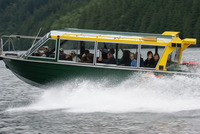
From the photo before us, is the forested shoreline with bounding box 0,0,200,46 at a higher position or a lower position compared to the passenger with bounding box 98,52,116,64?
higher

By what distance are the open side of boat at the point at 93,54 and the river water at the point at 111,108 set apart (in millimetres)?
367

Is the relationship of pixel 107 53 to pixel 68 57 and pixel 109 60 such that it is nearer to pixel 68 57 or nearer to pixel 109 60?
pixel 109 60

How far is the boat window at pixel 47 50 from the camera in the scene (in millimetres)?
16922

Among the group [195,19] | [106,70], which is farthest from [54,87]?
[195,19]

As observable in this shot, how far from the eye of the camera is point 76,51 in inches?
665

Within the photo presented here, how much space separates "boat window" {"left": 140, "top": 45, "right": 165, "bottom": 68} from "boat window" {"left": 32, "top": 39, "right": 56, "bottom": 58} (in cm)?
310

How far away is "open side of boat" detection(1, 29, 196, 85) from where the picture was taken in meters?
16.4

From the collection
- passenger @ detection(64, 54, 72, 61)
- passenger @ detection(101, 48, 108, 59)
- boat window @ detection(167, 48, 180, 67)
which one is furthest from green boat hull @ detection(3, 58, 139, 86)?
boat window @ detection(167, 48, 180, 67)

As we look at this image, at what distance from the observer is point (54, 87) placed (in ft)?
56.4

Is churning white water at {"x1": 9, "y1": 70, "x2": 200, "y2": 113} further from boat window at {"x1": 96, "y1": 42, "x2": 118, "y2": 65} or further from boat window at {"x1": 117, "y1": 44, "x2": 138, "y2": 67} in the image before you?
boat window at {"x1": 96, "y1": 42, "x2": 118, "y2": 65}

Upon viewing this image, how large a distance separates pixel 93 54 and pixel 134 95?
1979 millimetres

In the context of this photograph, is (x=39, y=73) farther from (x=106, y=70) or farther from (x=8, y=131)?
(x=8, y=131)

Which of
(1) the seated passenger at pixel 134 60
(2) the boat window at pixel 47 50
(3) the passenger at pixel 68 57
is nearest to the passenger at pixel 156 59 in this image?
(1) the seated passenger at pixel 134 60

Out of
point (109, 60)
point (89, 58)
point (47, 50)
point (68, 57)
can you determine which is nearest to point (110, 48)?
point (109, 60)
